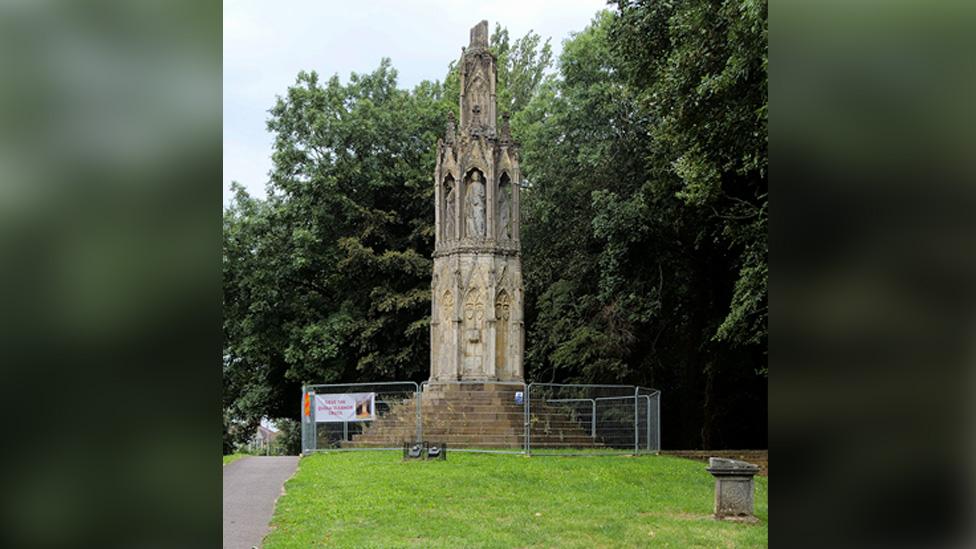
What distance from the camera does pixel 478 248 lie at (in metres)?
19.1

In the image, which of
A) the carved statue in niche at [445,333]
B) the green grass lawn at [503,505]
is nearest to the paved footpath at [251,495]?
the green grass lawn at [503,505]

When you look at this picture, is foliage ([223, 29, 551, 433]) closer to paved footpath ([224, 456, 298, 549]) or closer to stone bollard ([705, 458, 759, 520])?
paved footpath ([224, 456, 298, 549])

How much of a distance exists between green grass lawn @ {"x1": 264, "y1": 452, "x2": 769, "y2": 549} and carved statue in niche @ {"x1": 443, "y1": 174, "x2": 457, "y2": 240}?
5915 millimetres

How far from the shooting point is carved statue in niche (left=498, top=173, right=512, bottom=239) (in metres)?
19.3

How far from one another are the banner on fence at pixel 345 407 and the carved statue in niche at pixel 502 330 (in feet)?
9.21

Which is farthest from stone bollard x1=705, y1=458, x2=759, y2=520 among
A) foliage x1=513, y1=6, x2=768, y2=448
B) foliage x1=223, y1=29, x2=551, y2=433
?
foliage x1=223, y1=29, x2=551, y2=433

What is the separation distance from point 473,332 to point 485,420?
7.17ft

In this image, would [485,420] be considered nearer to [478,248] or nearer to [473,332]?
[473,332]

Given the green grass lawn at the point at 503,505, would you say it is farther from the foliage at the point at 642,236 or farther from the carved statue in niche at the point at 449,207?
the carved statue in niche at the point at 449,207

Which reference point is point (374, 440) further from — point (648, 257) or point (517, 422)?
point (648, 257)

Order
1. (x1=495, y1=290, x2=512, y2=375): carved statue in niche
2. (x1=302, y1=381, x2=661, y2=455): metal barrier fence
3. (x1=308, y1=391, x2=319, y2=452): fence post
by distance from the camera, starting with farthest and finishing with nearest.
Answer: (x1=495, y1=290, x2=512, y2=375): carved statue in niche < (x1=308, y1=391, x2=319, y2=452): fence post < (x1=302, y1=381, x2=661, y2=455): metal barrier fence
